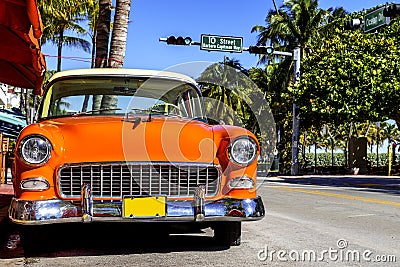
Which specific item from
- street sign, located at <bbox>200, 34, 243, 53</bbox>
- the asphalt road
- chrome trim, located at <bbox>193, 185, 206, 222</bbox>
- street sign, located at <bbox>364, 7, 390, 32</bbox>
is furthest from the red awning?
street sign, located at <bbox>200, 34, 243, 53</bbox>

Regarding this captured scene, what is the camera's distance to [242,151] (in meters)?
5.07

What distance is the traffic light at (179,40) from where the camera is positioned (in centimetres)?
2250

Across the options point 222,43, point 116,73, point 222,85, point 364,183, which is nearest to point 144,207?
point 116,73

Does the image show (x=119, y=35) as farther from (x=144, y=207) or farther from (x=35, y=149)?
(x=144, y=207)

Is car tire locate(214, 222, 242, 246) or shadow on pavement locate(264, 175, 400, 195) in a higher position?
car tire locate(214, 222, 242, 246)

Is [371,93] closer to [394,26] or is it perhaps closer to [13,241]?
[394,26]

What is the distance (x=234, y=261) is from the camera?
4.72m

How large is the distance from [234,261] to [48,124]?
2.02 m

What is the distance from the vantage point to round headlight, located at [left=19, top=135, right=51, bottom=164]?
476 centimetres

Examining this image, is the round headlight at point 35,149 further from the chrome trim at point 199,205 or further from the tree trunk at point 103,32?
the tree trunk at point 103,32

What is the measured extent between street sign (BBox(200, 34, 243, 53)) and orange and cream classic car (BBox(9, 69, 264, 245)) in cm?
1810

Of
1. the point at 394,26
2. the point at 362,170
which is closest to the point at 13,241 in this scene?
the point at 394,26

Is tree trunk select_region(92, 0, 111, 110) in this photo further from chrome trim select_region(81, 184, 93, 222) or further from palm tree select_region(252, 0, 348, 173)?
palm tree select_region(252, 0, 348, 173)

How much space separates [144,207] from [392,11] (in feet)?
39.3
